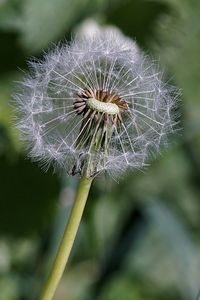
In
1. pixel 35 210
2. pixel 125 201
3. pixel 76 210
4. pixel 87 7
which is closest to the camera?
pixel 76 210

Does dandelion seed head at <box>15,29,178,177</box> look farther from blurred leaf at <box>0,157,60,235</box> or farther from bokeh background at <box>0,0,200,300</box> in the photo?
blurred leaf at <box>0,157,60,235</box>

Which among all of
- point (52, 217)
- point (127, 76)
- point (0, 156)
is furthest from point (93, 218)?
point (127, 76)

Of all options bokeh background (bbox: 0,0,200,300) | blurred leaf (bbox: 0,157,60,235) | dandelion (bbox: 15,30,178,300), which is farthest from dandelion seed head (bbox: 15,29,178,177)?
blurred leaf (bbox: 0,157,60,235)

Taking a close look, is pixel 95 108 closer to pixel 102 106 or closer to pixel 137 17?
pixel 102 106

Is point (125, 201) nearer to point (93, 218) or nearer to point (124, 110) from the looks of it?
point (93, 218)

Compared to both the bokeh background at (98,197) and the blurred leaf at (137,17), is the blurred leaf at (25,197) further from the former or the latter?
the blurred leaf at (137,17)

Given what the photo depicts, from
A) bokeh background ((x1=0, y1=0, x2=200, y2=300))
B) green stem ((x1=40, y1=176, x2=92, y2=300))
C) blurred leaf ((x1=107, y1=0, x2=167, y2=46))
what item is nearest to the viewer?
green stem ((x1=40, y1=176, x2=92, y2=300))

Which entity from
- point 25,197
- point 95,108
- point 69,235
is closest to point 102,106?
point 95,108
